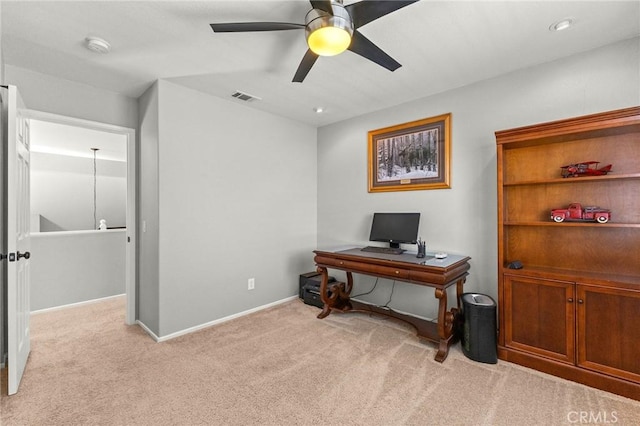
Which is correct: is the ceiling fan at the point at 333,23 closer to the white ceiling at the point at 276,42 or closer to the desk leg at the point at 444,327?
the white ceiling at the point at 276,42

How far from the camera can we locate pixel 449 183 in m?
3.03

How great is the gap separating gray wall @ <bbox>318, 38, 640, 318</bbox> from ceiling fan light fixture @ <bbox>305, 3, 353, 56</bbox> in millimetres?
1847

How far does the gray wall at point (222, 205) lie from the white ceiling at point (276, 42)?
0.48m

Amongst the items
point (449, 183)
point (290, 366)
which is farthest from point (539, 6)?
point (290, 366)

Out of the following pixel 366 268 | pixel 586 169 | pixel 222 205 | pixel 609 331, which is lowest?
pixel 609 331

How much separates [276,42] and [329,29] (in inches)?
28.6

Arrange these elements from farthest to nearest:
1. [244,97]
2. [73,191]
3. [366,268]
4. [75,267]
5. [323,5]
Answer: [73,191], [75,267], [244,97], [366,268], [323,5]

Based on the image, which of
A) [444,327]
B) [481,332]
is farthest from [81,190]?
[481,332]

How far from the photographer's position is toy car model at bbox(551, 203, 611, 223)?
2.11 m

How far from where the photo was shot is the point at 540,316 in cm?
223

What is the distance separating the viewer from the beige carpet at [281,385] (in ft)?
5.68

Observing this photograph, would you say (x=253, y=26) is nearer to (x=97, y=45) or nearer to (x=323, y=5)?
(x=323, y=5)

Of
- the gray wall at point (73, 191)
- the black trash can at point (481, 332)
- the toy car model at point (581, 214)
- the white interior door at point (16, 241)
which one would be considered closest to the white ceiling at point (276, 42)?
the white interior door at point (16, 241)

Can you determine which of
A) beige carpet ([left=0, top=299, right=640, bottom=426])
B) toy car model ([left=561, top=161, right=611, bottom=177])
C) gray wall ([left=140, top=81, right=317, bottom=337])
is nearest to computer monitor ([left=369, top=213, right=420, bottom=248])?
beige carpet ([left=0, top=299, right=640, bottom=426])
